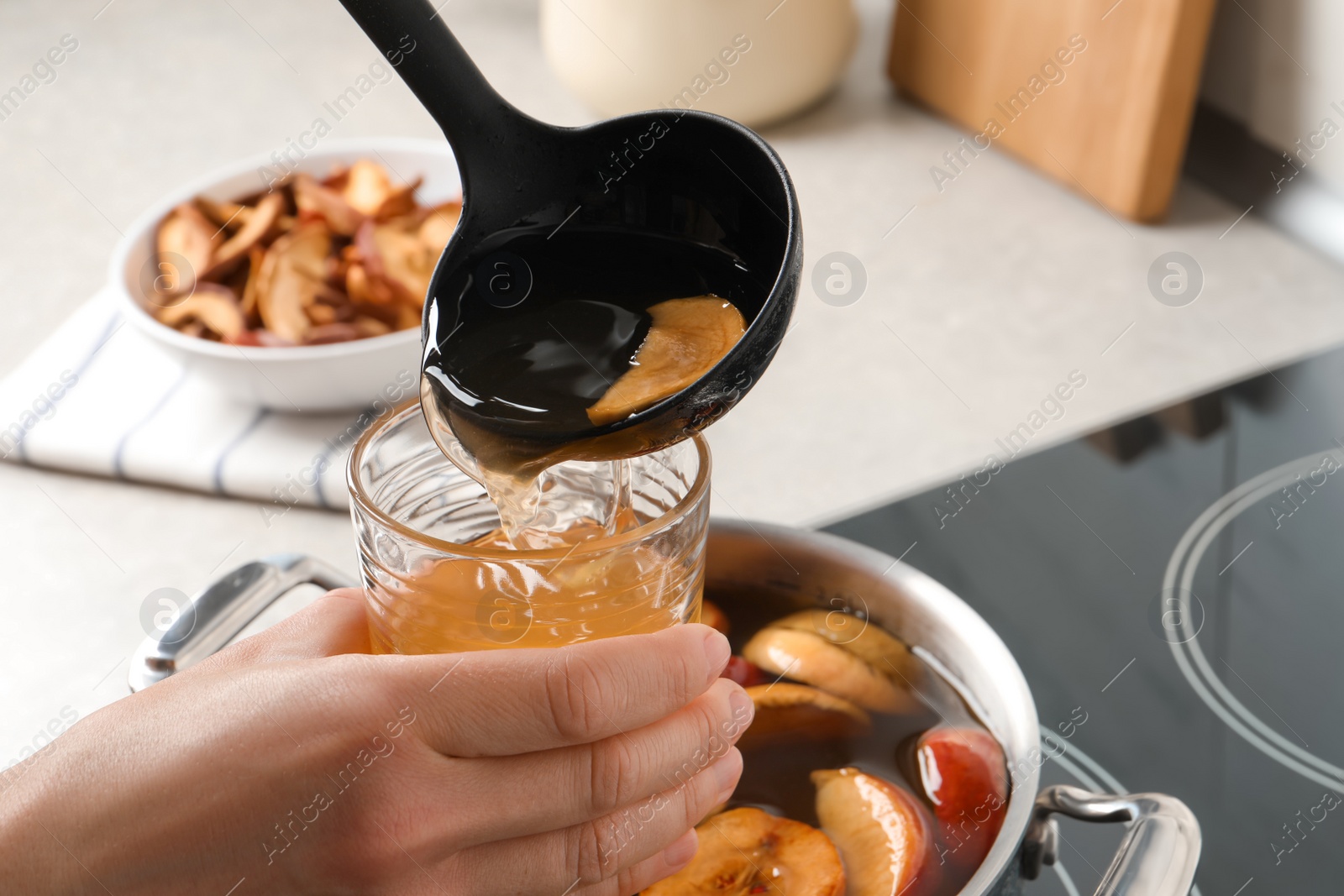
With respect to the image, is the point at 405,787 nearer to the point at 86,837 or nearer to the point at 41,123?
the point at 86,837

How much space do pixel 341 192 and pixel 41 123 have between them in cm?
54

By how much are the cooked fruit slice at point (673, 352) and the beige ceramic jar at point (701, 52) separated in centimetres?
67

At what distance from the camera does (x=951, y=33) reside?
115cm

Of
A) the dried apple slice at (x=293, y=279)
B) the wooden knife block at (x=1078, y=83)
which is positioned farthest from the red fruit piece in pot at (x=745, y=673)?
the wooden knife block at (x=1078, y=83)

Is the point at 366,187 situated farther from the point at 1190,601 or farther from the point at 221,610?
the point at 1190,601

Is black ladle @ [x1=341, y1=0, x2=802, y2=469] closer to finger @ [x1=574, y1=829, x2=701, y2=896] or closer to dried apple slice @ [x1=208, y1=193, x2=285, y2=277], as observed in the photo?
finger @ [x1=574, y1=829, x2=701, y2=896]

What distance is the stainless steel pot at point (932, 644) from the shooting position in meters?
0.38

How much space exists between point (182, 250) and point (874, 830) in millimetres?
645

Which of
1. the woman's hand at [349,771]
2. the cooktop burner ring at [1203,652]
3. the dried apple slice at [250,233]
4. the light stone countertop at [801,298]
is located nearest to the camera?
the woman's hand at [349,771]

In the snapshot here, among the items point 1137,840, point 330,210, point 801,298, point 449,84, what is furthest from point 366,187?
point 1137,840

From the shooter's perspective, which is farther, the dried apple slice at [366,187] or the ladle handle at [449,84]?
the dried apple slice at [366,187]

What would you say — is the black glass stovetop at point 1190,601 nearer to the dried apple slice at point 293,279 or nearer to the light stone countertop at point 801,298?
the light stone countertop at point 801,298

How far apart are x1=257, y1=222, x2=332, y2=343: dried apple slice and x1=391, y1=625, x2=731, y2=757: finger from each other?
50 centimetres

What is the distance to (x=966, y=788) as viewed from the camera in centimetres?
46
